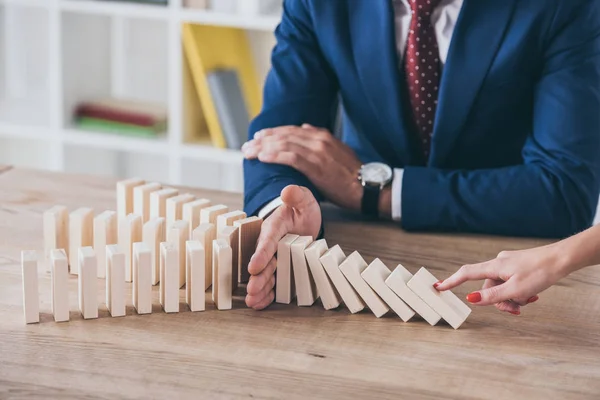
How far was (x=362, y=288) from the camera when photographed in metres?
1.35

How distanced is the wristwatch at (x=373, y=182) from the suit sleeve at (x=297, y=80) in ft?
0.62

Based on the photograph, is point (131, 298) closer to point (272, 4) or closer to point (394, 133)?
point (394, 133)

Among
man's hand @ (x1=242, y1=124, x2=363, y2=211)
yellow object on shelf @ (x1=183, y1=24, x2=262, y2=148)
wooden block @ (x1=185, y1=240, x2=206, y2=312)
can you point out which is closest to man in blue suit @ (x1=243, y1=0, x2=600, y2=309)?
man's hand @ (x1=242, y1=124, x2=363, y2=211)

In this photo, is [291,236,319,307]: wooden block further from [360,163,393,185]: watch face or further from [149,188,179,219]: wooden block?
[360,163,393,185]: watch face

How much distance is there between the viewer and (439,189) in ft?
5.67

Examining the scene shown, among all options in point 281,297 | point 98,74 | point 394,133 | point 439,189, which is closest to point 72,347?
point 281,297

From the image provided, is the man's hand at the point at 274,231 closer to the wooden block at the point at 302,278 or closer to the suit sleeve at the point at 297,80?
the wooden block at the point at 302,278

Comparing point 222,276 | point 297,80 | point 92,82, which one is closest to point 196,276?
point 222,276

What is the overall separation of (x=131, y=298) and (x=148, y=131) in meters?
2.11

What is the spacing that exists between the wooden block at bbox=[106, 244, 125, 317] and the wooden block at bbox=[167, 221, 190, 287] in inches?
4.5

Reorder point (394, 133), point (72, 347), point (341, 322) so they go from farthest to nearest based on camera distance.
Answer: point (394, 133), point (341, 322), point (72, 347)

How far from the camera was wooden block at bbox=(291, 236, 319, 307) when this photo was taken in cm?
137

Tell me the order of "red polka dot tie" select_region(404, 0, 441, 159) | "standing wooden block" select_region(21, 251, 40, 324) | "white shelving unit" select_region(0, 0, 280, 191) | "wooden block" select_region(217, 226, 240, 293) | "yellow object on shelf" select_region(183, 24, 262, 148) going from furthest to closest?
1. "white shelving unit" select_region(0, 0, 280, 191)
2. "yellow object on shelf" select_region(183, 24, 262, 148)
3. "red polka dot tie" select_region(404, 0, 441, 159)
4. "wooden block" select_region(217, 226, 240, 293)
5. "standing wooden block" select_region(21, 251, 40, 324)

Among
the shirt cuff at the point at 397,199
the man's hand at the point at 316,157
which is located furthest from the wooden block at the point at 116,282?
the shirt cuff at the point at 397,199
